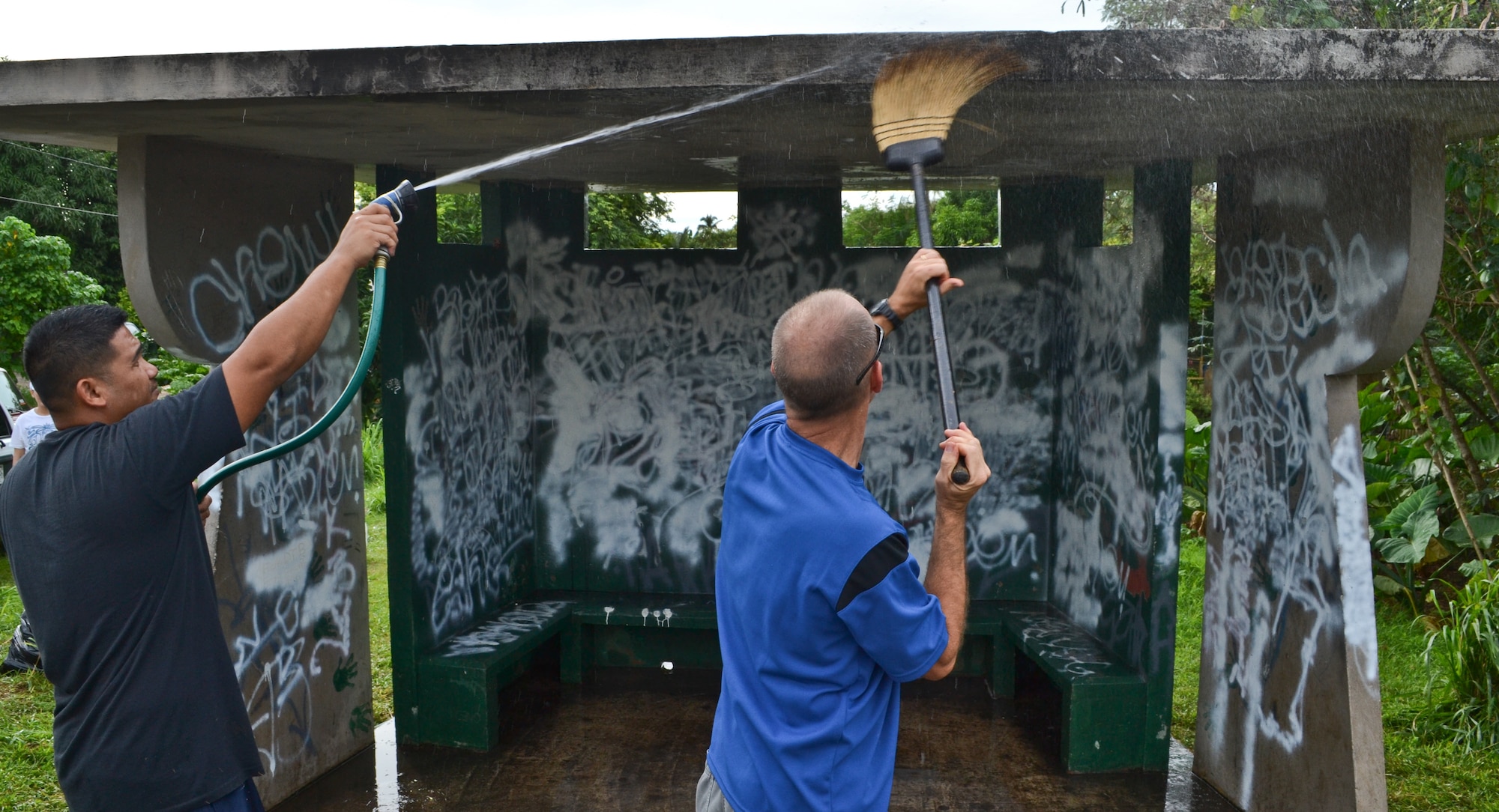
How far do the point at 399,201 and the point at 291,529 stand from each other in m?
2.45

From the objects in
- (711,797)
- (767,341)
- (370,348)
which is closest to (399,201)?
(370,348)

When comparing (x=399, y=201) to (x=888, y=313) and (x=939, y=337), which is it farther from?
(x=939, y=337)

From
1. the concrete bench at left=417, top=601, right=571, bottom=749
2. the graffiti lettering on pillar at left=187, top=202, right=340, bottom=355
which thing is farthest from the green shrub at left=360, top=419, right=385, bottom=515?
the graffiti lettering on pillar at left=187, top=202, right=340, bottom=355

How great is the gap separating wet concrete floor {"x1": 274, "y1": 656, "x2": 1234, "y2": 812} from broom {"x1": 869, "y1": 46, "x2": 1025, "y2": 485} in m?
2.70

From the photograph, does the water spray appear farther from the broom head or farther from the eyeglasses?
the broom head

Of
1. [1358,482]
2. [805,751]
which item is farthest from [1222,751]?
→ [805,751]

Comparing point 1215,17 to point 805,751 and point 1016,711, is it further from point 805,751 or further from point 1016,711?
point 805,751

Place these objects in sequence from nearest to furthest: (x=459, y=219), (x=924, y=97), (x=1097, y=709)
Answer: (x=924, y=97) < (x=1097, y=709) < (x=459, y=219)

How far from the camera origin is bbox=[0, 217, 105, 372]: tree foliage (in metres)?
10.6

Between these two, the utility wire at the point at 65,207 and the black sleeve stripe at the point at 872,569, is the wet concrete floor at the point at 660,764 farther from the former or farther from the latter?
the utility wire at the point at 65,207

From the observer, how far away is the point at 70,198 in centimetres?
2386

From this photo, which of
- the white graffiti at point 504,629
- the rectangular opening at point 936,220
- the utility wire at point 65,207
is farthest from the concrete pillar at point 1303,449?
the utility wire at point 65,207

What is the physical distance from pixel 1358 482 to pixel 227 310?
161 inches

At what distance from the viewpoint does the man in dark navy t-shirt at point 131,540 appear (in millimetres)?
2275
